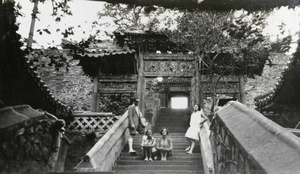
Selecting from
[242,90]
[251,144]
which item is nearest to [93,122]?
[242,90]

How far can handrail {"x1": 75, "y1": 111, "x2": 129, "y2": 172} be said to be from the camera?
261 inches

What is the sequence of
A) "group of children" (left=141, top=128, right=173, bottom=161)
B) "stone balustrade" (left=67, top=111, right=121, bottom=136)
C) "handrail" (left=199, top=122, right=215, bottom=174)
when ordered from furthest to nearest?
"stone balustrade" (left=67, top=111, right=121, bottom=136)
"group of children" (left=141, top=128, right=173, bottom=161)
"handrail" (left=199, top=122, right=215, bottom=174)

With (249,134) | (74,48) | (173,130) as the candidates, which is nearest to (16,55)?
(74,48)

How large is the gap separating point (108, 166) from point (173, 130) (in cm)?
852

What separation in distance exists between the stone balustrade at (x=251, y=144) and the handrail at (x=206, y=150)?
1.66m

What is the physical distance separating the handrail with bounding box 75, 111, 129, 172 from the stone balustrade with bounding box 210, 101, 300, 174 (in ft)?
8.99

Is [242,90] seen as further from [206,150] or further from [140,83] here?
[206,150]

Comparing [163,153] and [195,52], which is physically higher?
[195,52]

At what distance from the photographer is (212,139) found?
6031mm

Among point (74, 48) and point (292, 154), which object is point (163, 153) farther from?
point (292, 154)

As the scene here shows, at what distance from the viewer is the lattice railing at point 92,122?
40.5 ft

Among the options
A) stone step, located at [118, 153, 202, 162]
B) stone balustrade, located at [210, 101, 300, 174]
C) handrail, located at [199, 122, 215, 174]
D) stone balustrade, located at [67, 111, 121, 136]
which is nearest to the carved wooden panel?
stone balustrade, located at [67, 111, 121, 136]

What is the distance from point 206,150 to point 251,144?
496 cm

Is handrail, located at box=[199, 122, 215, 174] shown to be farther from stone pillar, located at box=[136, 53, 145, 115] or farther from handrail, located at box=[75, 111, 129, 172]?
stone pillar, located at box=[136, 53, 145, 115]
